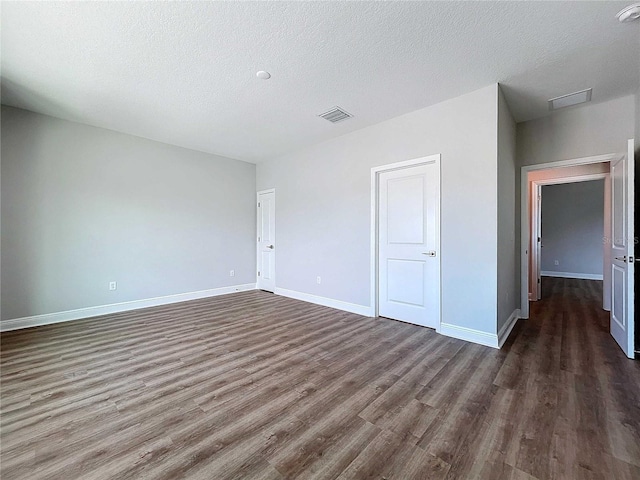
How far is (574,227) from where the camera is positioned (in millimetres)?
7324

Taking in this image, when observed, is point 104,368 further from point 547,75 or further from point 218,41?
point 547,75

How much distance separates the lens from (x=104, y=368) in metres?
2.37

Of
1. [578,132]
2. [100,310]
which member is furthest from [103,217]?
[578,132]

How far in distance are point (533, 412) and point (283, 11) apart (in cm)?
322

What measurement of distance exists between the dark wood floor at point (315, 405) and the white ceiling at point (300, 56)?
8.98ft

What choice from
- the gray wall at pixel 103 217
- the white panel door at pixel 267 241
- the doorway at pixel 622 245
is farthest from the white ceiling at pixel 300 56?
the white panel door at pixel 267 241

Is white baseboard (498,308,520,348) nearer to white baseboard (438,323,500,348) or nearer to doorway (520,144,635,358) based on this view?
white baseboard (438,323,500,348)

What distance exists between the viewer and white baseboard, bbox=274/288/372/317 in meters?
3.97

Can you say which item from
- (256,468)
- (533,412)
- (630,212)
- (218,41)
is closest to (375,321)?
(533,412)

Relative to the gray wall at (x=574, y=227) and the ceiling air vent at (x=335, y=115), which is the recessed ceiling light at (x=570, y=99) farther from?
the gray wall at (x=574, y=227)

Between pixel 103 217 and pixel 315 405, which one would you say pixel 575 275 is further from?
pixel 103 217

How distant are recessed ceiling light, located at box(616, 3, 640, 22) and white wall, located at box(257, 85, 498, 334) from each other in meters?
0.93

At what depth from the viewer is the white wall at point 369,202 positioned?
9.38 feet

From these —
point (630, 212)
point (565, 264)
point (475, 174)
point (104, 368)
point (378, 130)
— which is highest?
point (378, 130)
